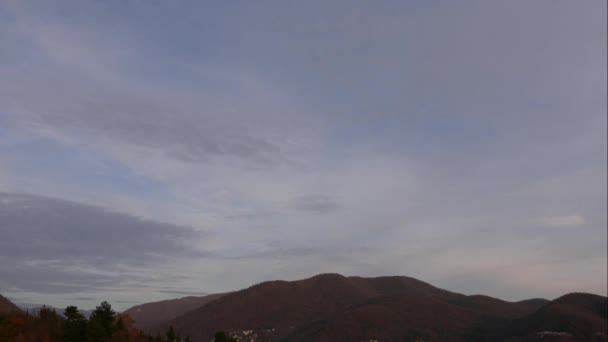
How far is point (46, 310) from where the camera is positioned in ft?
360

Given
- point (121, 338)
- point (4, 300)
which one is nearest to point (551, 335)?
point (121, 338)

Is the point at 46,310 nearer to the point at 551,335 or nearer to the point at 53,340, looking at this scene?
the point at 53,340

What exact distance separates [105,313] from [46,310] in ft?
108

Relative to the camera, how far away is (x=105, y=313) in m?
85.9

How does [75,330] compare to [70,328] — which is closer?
[75,330]

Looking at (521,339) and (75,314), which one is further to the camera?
(521,339)

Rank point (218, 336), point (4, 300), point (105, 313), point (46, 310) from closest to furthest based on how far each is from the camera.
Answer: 1. point (105, 313)
2. point (218, 336)
3. point (46, 310)
4. point (4, 300)

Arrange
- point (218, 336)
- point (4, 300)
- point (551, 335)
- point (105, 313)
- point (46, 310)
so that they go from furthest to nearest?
point (551, 335) → point (4, 300) → point (46, 310) → point (218, 336) → point (105, 313)

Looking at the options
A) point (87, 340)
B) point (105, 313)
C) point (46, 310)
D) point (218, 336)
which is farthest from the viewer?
point (46, 310)

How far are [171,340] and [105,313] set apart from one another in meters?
19.6

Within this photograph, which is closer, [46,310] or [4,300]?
[46,310]

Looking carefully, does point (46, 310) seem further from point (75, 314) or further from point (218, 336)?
point (218, 336)

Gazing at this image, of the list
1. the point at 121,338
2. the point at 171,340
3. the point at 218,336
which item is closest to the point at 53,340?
the point at 121,338

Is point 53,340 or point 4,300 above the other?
point 4,300
